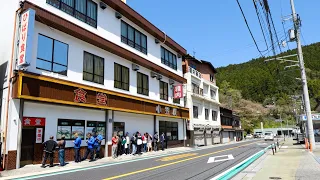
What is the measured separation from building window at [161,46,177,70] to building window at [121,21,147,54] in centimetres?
396

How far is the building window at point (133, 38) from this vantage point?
22.6 meters

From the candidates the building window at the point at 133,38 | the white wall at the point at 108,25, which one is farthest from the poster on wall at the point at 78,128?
the building window at the point at 133,38

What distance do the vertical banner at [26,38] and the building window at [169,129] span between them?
16.6 metres

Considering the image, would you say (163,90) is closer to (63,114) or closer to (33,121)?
(63,114)

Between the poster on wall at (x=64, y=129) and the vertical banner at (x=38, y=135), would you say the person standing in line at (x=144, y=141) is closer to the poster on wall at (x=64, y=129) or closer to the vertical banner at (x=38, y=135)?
the poster on wall at (x=64, y=129)

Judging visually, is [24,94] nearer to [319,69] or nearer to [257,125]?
[319,69]

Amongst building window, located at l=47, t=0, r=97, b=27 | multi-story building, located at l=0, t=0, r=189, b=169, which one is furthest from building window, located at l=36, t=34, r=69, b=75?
building window, located at l=47, t=0, r=97, b=27

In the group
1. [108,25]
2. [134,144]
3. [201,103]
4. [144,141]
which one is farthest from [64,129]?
[201,103]

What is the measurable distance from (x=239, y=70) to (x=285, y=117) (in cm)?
2764

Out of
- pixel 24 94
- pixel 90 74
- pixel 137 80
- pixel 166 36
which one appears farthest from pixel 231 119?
Result: pixel 24 94

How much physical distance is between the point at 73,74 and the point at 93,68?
2117mm

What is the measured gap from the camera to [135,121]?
23.4 metres

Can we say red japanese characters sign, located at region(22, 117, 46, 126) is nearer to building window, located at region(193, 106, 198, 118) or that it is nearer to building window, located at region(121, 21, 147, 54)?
building window, located at region(121, 21, 147, 54)

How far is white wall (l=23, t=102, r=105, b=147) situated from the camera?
14238 millimetres
